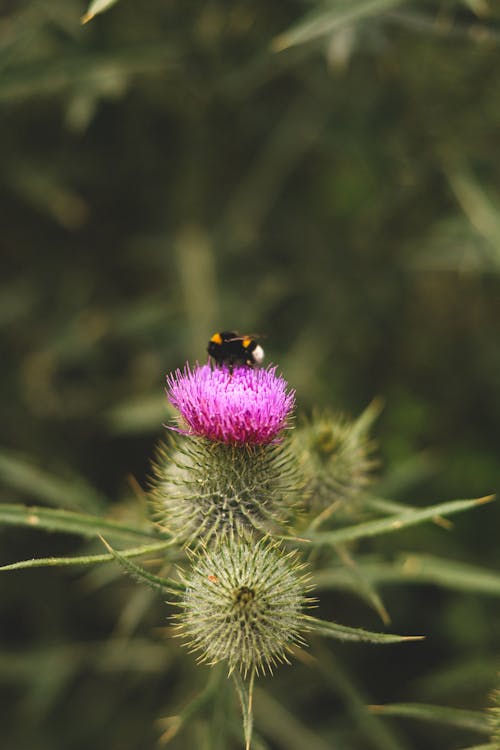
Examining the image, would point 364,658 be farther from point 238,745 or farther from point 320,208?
point 320,208

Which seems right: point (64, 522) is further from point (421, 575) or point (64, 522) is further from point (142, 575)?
point (421, 575)

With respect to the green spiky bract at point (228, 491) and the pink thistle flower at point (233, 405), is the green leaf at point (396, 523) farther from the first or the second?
the pink thistle flower at point (233, 405)

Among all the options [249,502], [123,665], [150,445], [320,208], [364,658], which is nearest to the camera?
[249,502]

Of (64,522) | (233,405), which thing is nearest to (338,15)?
(233,405)

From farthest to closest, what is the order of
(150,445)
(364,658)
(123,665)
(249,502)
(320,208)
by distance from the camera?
(320,208) < (150,445) < (364,658) < (123,665) < (249,502)

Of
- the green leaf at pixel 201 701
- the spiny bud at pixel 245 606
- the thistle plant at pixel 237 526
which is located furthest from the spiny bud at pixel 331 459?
the green leaf at pixel 201 701

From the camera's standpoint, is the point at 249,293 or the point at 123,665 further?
the point at 249,293

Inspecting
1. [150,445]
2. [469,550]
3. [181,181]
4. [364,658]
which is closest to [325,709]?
[364,658]
